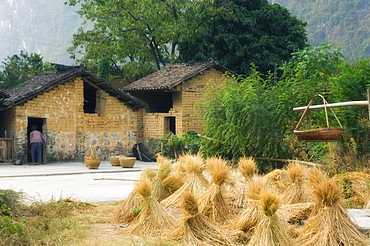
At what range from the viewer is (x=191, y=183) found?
737cm

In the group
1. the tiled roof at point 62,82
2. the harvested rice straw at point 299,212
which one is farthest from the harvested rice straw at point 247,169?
the tiled roof at point 62,82

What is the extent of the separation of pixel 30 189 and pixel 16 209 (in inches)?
171

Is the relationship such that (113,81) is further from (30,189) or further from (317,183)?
(317,183)

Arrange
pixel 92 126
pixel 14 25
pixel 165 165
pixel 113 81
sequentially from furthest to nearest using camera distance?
pixel 14 25 < pixel 113 81 < pixel 92 126 < pixel 165 165

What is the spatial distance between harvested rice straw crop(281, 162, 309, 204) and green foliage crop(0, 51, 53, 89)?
25.6 m

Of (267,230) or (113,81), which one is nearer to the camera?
(267,230)

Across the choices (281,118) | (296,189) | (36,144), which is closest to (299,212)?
(296,189)


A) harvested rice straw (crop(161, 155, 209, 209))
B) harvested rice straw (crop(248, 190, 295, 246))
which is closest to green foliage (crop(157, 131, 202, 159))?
harvested rice straw (crop(161, 155, 209, 209))

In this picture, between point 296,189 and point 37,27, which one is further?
point 37,27

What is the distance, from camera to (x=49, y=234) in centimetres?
642

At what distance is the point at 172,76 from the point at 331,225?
20.4m

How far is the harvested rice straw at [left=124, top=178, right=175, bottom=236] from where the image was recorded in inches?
255

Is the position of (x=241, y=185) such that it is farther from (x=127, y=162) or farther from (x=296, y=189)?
(x=127, y=162)

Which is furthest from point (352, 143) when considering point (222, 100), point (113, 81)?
point (113, 81)
